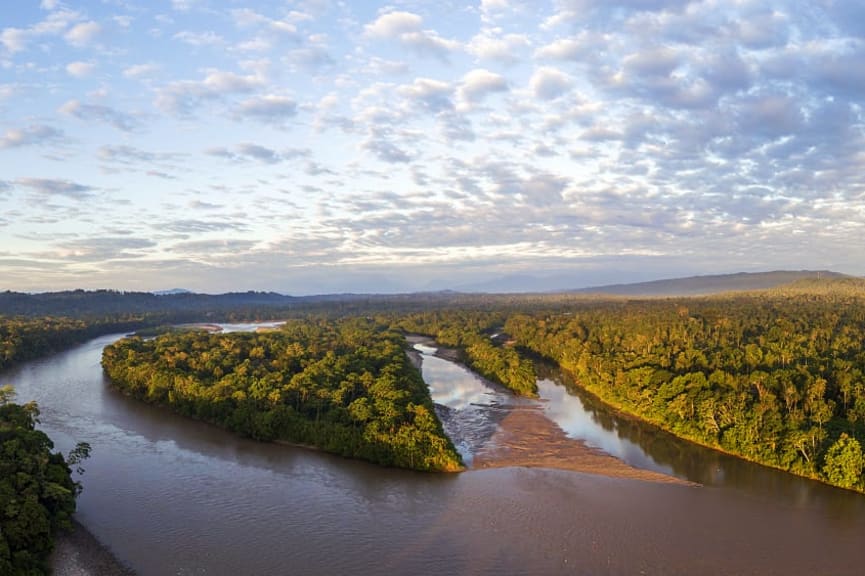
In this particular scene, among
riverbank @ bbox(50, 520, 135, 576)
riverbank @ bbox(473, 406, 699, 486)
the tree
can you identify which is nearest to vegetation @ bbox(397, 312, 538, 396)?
riverbank @ bbox(473, 406, 699, 486)

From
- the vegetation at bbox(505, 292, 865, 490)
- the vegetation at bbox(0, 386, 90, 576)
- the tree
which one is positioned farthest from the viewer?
the vegetation at bbox(505, 292, 865, 490)

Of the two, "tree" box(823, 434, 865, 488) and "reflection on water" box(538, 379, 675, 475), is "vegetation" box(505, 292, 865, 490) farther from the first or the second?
"reflection on water" box(538, 379, 675, 475)

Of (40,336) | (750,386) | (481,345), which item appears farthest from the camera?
(40,336)

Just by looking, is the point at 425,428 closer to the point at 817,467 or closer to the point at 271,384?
the point at 271,384

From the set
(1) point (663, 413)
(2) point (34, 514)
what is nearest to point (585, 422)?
(1) point (663, 413)

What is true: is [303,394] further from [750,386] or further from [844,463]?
[844,463]

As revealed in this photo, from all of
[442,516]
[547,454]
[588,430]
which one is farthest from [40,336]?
[442,516]
